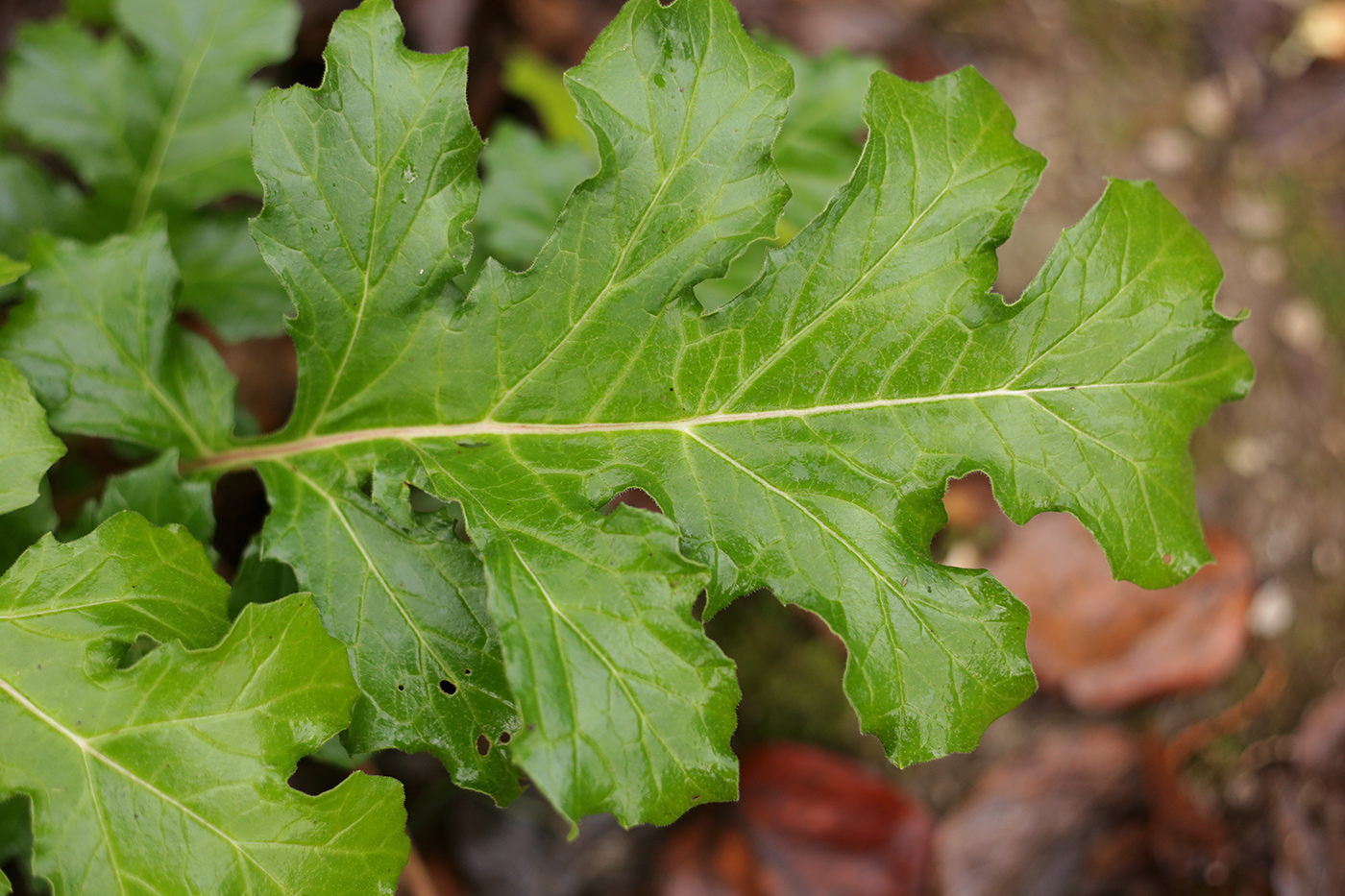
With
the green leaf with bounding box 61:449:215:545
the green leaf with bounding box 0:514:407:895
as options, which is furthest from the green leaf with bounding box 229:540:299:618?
the green leaf with bounding box 0:514:407:895

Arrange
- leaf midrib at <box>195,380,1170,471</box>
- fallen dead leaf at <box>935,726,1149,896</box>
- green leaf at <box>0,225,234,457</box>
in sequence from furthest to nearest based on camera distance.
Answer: fallen dead leaf at <box>935,726,1149,896</box>
green leaf at <box>0,225,234,457</box>
leaf midrib at <box>195,380,1170,471</box>

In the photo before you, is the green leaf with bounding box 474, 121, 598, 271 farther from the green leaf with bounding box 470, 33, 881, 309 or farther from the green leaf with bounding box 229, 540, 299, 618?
the green leaf with bounding box 229, 540, 299, 618

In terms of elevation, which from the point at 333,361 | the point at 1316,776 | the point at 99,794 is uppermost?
the point at 333,361

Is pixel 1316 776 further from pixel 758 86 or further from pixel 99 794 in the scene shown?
pixel 99 794

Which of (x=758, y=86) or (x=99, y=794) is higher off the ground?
(x=758, y=86)

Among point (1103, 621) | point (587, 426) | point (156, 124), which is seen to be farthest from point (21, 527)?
point (1103, 621)

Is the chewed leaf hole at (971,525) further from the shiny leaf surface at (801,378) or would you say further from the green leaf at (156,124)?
the green leaf at (156,124)

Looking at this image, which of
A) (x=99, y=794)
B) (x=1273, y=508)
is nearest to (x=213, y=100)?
(x=99, y=794)
